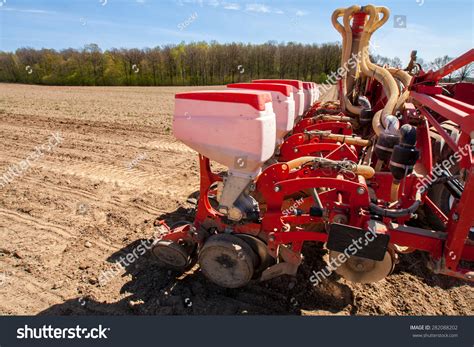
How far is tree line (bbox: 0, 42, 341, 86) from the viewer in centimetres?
3816

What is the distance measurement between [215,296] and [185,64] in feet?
130

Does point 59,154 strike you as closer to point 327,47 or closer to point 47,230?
point 47,230

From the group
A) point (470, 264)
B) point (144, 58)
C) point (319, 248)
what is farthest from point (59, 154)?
point (144, 58)

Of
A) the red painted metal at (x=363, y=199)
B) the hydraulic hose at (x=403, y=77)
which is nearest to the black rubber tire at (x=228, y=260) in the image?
the red painted metal at (x=363, y=199)

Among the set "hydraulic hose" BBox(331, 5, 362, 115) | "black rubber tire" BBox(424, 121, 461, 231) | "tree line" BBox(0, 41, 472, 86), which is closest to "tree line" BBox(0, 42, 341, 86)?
"tree line" BBox(0, 41, 472, 86)

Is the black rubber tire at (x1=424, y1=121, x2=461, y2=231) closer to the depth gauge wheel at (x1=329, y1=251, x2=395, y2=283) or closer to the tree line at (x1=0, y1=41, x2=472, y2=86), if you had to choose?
the depth gauge wheel at (x1=329, y1=251, x2=395, y2=283)

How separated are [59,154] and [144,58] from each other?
125 feet

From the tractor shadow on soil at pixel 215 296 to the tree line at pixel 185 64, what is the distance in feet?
120

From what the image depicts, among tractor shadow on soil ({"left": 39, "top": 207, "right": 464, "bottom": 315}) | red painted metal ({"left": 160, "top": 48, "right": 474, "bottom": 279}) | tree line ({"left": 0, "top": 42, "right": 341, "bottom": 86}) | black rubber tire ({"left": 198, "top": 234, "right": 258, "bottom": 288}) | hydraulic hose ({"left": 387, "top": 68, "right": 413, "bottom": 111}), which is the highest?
tree line ({"left": 0, "top": 42, "right": 341, "bottom": 86})

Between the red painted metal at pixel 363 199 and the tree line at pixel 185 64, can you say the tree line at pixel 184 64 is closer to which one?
the tree line at pixel 185 64

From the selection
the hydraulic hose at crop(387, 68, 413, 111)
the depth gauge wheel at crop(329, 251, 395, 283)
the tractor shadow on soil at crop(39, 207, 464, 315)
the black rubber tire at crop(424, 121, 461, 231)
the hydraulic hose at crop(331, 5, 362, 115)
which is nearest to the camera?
the depth gauge wheel at crop(329, 251, 395, 283)

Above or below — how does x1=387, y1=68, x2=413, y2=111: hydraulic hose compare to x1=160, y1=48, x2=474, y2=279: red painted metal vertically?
above

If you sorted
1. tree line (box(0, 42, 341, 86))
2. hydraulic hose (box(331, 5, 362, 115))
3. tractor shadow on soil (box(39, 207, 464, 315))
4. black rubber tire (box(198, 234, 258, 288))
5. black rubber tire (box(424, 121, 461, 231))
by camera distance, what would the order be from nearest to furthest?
black rubber tire (box(198, 234, 258, 288))
tractor shadow on soil (box(39, 207, 464, 315))
black rubber tire (box(424, 121, 461, 231))
hydraulic hose (box(331, 5, 362, 115))
tree line (box(0, 42, 341, 86))

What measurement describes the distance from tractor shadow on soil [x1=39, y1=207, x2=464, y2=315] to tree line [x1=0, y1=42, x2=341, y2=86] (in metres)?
36.6
